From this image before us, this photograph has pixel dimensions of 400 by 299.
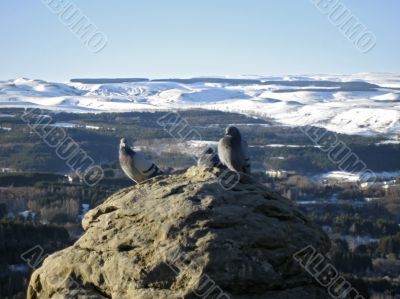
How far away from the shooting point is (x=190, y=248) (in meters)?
10.4

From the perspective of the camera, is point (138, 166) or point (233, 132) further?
point (233, 132)

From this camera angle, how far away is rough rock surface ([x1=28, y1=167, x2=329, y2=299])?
10.2 metres

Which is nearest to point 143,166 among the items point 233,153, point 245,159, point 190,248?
point 233,153

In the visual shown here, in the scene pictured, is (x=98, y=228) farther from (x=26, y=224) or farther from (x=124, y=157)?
(x=26, y=224)

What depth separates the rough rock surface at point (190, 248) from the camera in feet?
33.6

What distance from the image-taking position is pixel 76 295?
10.8 meters

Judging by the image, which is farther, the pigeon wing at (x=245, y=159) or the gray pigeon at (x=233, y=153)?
the pigeon wing at (x=245, y=159)

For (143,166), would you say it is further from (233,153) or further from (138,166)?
(233,153)

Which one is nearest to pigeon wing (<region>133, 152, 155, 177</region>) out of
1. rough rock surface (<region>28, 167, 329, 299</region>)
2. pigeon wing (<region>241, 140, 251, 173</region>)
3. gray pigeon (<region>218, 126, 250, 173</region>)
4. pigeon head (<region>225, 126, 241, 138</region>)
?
gray pigeon (<region>218, 126, 250, 173</region>)

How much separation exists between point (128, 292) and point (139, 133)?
113 m

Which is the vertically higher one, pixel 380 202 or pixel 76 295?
pixel 76 295

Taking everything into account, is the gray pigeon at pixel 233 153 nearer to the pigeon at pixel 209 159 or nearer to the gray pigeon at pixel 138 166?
the pigeon at pixel 209 159

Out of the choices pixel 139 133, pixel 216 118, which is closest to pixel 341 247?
pixel 139 133

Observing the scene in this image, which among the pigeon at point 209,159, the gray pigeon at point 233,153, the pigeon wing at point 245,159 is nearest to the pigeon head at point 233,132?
the gray pigeon at point 233,153
